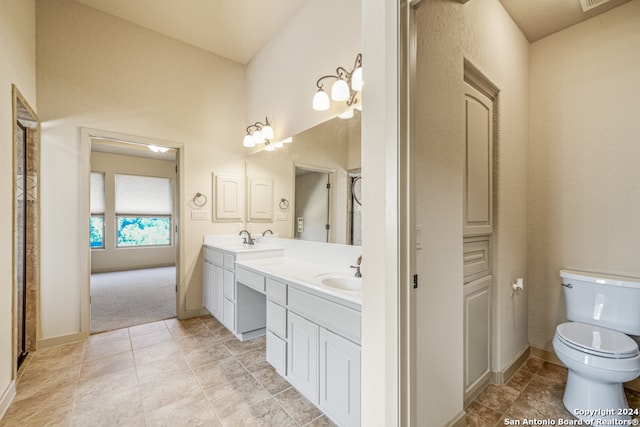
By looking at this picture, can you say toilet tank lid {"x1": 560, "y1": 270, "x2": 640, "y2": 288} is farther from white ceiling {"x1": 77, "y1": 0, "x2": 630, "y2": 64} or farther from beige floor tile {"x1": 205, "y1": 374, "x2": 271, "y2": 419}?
beige floor tile {"x1": 205, "y1": 374, "x2": 271, "y2": 419}

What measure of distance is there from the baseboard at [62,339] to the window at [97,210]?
4043 mm

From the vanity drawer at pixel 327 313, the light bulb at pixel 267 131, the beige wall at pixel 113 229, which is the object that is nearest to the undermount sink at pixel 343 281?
the vanity drawer at pixel 327 313

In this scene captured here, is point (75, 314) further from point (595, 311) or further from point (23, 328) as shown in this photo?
point (595, 311)

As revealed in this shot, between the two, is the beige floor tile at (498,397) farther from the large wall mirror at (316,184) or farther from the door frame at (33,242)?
the door frame at (33,242)

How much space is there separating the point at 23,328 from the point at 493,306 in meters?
3.84

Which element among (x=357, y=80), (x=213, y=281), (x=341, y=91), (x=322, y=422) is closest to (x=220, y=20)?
(x=341, y=91)

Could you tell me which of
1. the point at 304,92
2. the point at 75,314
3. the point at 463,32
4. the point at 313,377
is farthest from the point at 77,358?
the point at 463,32

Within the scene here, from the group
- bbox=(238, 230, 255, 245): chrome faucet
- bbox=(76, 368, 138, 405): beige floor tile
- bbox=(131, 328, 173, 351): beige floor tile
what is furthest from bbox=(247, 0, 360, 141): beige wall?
bbox=(76, 368, 138, 405): beige floor tile

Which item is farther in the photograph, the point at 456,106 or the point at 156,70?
the point at 156,70

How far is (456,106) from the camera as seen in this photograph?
4.90ft

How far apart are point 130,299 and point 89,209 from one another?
5.94 feet

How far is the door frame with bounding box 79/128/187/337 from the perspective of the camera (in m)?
2.68

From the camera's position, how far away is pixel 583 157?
205 centimetres

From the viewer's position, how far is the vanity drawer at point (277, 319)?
184cm
